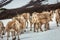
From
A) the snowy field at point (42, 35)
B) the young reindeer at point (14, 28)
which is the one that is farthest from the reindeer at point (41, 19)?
the young reindeer at point (14, 28)

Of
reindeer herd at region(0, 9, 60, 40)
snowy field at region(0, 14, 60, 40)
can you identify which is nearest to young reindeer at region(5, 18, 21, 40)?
reindeer herd at region(0, 9, 60, 40)

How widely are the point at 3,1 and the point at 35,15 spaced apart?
82 cm

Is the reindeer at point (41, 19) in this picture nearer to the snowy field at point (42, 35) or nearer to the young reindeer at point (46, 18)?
the young reindeer at point (46, 18)

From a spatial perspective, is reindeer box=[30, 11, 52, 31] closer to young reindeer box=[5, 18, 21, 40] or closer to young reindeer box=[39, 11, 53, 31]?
→ young reindeer box=[39, 11, 53, 31]

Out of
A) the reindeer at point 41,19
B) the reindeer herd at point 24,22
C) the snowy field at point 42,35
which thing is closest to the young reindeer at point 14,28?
the reindeer herd at point 24,22

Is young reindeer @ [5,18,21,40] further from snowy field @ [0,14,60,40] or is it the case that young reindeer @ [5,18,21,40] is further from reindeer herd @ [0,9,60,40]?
snowy field @ [0,14,60,40]

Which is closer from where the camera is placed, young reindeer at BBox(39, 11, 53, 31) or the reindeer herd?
the reindeer herd

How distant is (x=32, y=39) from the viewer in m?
3.90

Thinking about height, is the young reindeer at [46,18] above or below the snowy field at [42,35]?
above

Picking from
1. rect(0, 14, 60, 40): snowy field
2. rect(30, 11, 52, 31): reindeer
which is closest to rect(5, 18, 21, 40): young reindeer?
rect(0, 14, 60, 40): snowy field

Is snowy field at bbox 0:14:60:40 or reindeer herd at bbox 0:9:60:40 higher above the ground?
reindeer herd at bbox 0:9:60:40

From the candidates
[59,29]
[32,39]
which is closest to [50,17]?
[59,29]

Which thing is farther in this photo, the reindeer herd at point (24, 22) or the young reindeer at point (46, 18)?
the young reindeer at point (46, 18)

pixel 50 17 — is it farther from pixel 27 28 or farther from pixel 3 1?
pixel 3 1
